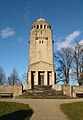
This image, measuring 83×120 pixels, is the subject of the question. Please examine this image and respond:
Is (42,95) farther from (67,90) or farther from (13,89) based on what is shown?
(13,89)

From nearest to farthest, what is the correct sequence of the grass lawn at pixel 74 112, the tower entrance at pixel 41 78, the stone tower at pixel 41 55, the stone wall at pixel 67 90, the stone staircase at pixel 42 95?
the grass lawn at pixel 74 112, the stone staircase at pixel 42 95, the stone wall at pixel 67 90, the stone tower at pixel 41 55, the tower entrance at pixel 41 78

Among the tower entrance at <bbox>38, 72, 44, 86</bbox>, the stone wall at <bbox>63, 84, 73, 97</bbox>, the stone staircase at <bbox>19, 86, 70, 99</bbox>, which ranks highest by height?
Answer: the tower entrance at <bbox>38, 72, 44, 86</bbox>

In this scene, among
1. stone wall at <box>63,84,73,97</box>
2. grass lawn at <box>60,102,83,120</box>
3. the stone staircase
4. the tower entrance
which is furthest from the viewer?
the tower entrance

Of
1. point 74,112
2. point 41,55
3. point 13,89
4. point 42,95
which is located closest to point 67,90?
point 42,95

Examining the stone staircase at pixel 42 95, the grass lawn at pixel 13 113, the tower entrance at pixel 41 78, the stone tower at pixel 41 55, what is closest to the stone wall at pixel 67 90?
the stone staircase at pixel 42 95

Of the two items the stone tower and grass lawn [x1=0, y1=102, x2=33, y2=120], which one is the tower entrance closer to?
the stone tower

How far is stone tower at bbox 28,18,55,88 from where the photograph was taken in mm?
43000

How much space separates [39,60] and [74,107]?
26848mm

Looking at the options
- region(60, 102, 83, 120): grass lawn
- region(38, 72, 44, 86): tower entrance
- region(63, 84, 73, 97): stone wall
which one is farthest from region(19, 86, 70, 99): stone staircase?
region(60, 102, 83, 120): grass lawn

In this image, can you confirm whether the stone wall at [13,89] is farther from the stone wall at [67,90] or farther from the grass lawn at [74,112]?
the grass lawn at [74,112]

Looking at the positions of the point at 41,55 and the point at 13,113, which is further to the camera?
the point at 41,55

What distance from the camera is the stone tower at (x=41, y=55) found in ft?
141

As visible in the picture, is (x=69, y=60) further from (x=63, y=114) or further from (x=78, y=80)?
(x=63, y=114)

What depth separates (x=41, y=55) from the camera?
4484 centimetres
